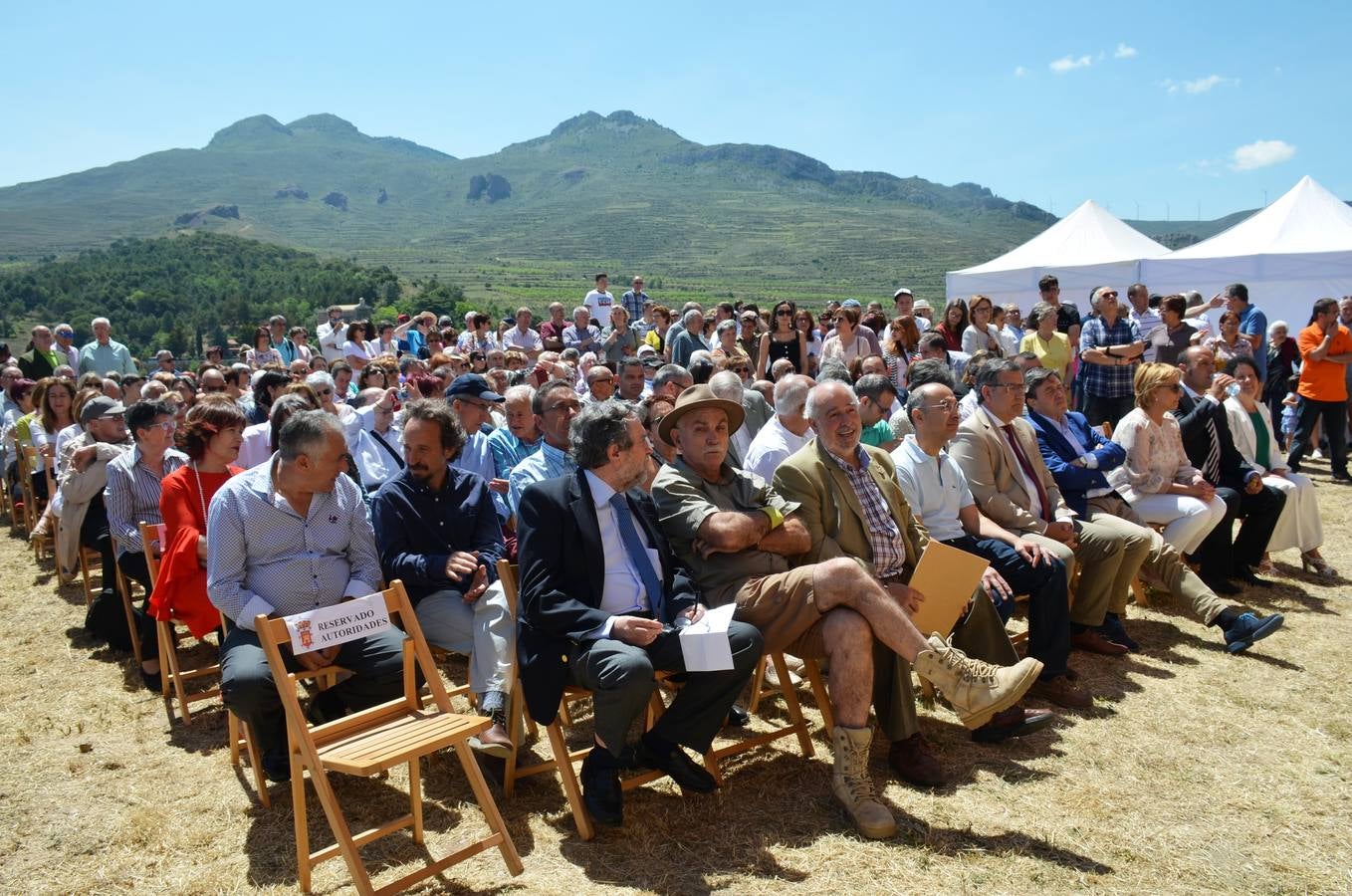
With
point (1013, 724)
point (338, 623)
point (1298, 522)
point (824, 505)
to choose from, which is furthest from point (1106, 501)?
point (338, 623)

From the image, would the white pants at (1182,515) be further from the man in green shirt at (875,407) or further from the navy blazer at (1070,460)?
the man in green shirt at (875,407)

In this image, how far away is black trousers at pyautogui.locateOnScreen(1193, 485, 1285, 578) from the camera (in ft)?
21.7

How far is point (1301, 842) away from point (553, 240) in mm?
111192

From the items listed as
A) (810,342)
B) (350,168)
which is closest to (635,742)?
(810,342)

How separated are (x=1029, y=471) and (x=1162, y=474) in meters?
1.45

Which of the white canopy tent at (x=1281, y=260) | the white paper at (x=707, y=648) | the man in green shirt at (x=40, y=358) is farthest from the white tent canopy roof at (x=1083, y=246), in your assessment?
the white paper at (x=707, y=648)

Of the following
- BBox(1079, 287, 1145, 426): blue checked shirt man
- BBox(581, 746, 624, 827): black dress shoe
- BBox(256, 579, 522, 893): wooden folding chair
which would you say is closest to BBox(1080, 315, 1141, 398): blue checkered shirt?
BBox(1079, 287, 1145, 426): blue checked shirt man

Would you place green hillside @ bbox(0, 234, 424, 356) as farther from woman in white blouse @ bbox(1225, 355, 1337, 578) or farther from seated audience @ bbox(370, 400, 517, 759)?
Answer: seated audience @ bbox(370, 400, 517, 759)

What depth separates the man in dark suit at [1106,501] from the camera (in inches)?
216

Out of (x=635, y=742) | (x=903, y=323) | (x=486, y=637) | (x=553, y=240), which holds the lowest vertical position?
(x=635, y=742)

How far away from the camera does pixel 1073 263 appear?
1691 centimetres

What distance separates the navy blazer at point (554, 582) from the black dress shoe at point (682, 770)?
1.55 ft

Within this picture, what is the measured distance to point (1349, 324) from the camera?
11.1 m

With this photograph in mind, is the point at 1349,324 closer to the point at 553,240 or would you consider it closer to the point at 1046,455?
the point at 1046,455
